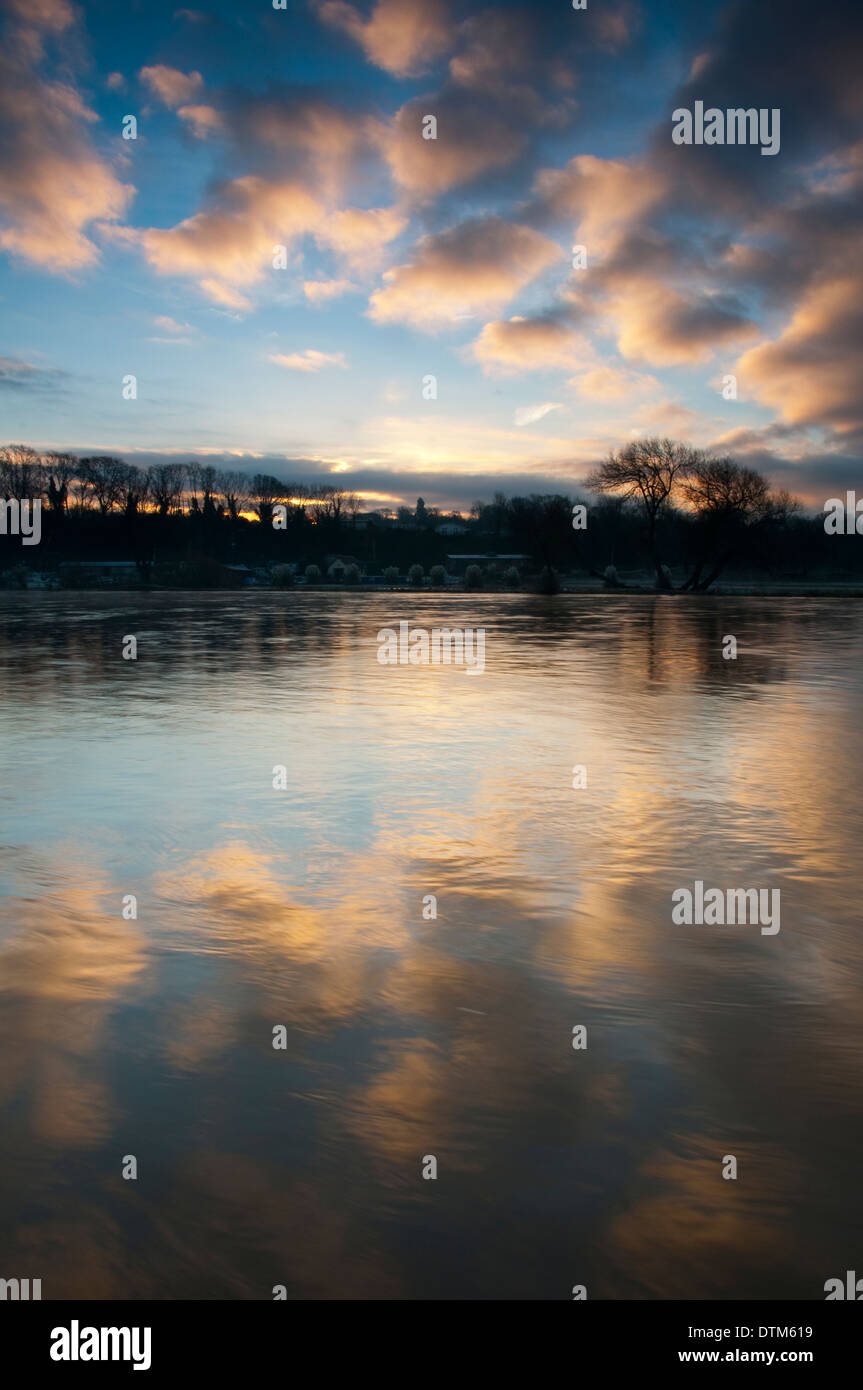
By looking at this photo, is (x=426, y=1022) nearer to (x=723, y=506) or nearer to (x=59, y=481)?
(x=723, y=506)

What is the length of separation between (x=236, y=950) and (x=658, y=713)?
7.32 meters

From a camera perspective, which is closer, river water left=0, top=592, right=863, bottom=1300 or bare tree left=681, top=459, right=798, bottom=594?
river water left=0, top=592, right=863, bottom=1300

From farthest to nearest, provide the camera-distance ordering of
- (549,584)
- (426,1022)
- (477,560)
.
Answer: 1. (477,560)
2. (549,584)
3. (426,1022)

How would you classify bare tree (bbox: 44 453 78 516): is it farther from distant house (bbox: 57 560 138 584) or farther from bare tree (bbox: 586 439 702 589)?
bare tree (bbox: 586 439 702 589)

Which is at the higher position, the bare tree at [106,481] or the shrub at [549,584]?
the bare tree at [106,481]

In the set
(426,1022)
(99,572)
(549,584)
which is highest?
(99,572)

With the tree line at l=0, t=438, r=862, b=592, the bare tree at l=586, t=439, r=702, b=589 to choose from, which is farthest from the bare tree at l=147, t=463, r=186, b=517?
the bare tree at l=586, t=439, r=702, b=589

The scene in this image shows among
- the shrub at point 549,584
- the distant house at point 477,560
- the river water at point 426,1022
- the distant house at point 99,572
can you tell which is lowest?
the river water at point 426,1022

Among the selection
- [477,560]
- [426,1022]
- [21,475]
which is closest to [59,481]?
[21,475]

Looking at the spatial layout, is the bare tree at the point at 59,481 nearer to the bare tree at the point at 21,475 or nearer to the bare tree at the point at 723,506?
the bare tree at the point at 21,475

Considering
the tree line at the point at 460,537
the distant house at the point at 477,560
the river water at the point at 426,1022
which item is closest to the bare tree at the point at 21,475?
the tree line at the point at 460,537

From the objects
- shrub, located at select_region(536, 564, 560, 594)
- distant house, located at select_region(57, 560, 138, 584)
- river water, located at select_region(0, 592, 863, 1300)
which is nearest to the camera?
river water, located at select_region(0, 592, 863, 1300)

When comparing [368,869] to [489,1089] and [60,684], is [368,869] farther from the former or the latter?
[60,684]

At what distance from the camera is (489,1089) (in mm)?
2982
